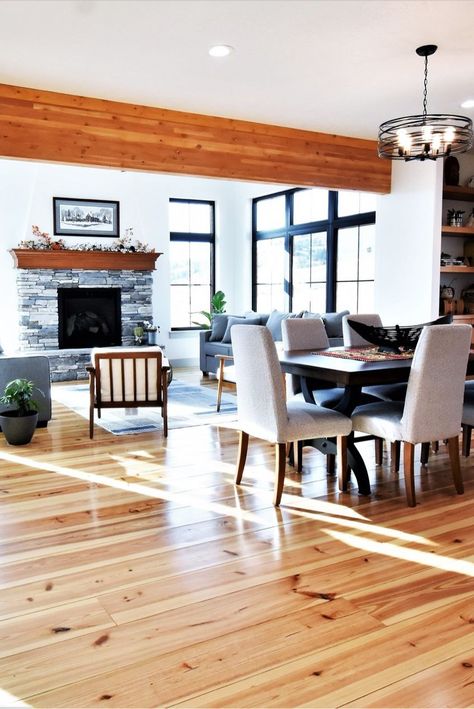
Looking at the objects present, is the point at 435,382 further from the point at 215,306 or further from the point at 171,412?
the point at 215,306

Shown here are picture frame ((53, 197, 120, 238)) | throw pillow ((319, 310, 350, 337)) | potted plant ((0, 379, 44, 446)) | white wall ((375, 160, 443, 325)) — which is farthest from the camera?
picture frame ((53, 197, 120, 238))

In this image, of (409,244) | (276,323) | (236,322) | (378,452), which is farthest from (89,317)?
(378,452)

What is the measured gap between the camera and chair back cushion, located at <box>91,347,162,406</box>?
5.10 m

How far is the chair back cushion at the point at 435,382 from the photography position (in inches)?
130

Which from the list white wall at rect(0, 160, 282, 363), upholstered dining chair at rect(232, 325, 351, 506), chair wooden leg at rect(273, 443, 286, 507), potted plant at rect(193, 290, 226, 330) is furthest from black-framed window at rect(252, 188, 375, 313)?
chair wooden leg at rect(273, 443, 286, 507)

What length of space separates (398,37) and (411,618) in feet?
10.8

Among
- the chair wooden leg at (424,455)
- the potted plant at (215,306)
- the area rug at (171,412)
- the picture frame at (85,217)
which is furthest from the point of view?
the potted plant at (215,306)

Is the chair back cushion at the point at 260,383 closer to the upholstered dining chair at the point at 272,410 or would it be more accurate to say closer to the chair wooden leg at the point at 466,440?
the upholstered dining chair at the point at 272,410

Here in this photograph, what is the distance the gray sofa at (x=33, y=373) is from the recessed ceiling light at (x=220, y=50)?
288 centimetres

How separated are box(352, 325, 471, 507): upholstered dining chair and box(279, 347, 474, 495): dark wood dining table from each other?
0.17 meters

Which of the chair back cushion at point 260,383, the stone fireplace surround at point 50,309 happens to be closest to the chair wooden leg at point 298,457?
the chair back cushion at point 260,383

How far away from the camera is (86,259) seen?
28.2ft

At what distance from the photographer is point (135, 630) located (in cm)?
221

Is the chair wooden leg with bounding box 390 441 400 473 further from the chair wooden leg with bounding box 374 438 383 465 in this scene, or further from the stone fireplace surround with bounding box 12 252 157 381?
the stone fireplace surround with bounding box 12 252 157 381
